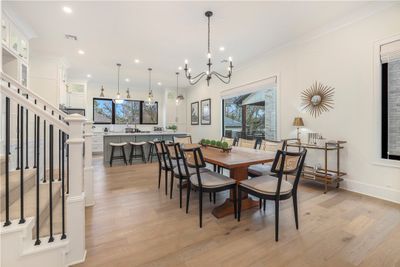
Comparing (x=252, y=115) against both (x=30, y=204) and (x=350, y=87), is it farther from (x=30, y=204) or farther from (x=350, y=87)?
(x=30, y=204)

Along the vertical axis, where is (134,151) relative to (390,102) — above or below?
below

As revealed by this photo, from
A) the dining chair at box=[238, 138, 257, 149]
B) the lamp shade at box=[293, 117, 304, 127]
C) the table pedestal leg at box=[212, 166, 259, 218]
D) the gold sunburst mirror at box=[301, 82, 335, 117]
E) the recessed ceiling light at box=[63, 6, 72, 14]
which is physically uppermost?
the recessed ceiling light at box=[63, 6, 72, 14]

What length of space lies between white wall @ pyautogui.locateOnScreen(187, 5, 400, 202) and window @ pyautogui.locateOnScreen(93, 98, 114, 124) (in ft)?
22.7

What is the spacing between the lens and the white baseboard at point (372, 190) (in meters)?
2.89

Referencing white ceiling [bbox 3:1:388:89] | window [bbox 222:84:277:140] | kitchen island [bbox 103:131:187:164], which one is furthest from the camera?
kitchen island [bbox 103:131:187:164]

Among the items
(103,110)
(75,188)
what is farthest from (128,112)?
(75,188)

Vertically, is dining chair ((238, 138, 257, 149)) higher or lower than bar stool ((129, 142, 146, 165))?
higher

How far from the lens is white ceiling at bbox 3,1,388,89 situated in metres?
3.02

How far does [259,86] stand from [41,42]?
5209mm

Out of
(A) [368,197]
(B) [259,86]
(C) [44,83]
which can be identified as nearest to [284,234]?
(A) [368,197]

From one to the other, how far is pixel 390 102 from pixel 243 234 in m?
3.05

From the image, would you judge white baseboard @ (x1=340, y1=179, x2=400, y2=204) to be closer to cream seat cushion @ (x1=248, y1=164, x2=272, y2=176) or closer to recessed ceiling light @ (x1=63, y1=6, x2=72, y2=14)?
cream seat cushion @ (x1=248, y1=164, x2=272, y2=176)

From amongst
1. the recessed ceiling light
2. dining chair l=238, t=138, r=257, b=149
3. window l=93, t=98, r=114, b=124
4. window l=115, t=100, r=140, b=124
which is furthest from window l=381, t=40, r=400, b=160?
window l=93, t=98, r=114, b=124

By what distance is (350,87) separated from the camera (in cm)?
335
